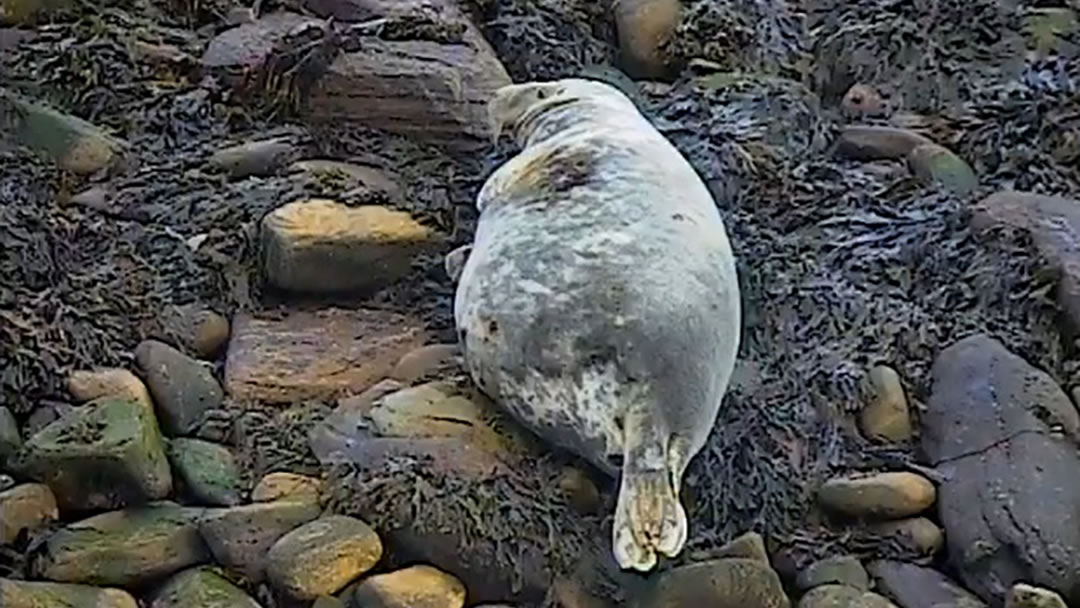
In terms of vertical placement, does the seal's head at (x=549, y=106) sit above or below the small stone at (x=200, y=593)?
above

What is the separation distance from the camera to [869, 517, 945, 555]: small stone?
7.20 feet

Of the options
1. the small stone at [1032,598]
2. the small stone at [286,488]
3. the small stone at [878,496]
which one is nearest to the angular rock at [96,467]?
the small stone at [286,488]

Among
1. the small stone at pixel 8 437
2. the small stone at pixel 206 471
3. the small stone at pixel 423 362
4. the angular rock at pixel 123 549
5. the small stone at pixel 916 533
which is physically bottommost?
the small stone at pixel 916 533

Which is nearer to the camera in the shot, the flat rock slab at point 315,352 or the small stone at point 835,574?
the small stone at point 835,574

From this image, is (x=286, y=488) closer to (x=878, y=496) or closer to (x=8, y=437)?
(x=8, y=437)

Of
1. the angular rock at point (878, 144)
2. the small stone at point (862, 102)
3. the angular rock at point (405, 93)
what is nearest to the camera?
the angular rock at point (405, 93)

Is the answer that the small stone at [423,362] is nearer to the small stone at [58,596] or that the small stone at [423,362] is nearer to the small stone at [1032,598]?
the small stone at [58,596]

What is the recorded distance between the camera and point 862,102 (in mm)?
3615

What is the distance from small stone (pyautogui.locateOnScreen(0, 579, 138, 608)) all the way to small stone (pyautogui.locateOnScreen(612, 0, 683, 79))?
2157 mm

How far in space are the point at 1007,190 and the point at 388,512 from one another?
1.80 m

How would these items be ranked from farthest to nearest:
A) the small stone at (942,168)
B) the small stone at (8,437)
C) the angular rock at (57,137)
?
the small stone at (942,168) → the angular rock at (57,137) → the small stone at (8,437)

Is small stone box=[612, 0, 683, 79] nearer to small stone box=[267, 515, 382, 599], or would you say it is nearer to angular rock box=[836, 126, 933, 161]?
angular rock box=[836, 126, 933, 161]

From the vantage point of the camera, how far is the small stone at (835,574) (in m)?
2.08

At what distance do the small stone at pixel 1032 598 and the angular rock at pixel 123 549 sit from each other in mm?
1050
